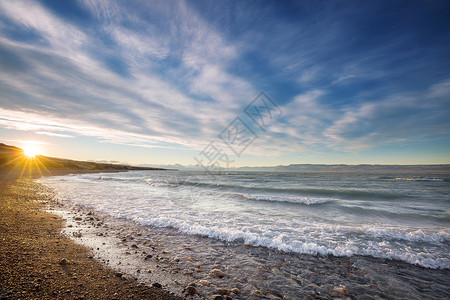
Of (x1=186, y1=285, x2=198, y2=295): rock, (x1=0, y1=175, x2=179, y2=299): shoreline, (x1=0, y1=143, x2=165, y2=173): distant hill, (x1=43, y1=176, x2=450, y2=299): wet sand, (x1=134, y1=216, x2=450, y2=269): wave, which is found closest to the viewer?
(x1=0, y1=175, x2=179, y2=299): shoreline

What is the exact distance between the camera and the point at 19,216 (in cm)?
662

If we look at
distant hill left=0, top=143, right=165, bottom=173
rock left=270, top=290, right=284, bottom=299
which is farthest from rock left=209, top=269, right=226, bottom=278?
distant hill left=0, top=143, right=165, bottom=173

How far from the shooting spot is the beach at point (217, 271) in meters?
3.12

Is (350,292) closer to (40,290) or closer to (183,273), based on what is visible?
(183,273)

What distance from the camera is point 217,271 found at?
3795mm

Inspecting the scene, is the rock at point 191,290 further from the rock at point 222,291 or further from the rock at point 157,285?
the rock at point 157,285

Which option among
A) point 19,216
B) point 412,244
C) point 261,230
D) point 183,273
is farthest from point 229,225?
point 19,216

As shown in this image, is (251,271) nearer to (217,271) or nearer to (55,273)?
(217,271)

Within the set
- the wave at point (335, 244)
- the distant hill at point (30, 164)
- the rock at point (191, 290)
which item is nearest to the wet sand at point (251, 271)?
the rock at point (191, 290)

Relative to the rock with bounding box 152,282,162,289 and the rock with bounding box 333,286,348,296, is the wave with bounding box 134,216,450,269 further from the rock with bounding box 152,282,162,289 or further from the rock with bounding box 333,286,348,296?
the rock with bounding box 152,282,162,289

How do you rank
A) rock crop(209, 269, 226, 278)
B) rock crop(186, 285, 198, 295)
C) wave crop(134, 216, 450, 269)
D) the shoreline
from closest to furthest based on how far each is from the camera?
1. the shoreline
2. rock crop(186, 285, 198, 295)
3. rock crop(209, 269, 226, 278)
4. wave crop(134, 216, 450, 269)

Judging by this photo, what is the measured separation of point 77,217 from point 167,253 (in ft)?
17.8

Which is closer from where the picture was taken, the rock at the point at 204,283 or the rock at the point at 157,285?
the rock at the point at 157,285

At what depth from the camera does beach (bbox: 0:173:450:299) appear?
10.2 feet
